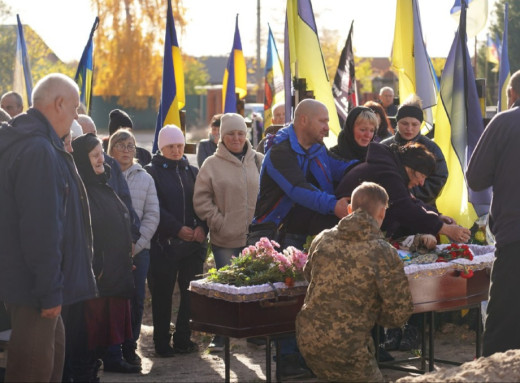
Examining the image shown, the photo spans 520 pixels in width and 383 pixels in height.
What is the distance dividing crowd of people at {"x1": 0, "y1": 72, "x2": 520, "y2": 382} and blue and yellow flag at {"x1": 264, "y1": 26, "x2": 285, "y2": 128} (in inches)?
113

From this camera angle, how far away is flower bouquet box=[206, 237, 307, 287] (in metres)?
6.91

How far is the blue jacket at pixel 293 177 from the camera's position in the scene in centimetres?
764

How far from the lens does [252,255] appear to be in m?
7.19

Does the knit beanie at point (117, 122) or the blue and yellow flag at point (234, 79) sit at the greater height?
the blue and yellow flag at point (234, 79)

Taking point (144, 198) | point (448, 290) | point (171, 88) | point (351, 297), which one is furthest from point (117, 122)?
point (351, 297)

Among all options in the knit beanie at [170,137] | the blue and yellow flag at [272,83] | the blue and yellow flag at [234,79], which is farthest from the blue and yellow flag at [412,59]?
the blue and yellow flag at [234,79]

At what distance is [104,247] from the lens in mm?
7465

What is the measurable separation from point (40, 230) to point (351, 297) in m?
1.84

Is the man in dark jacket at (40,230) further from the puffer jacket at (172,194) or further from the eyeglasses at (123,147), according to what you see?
the puffer jacket at (172,194)

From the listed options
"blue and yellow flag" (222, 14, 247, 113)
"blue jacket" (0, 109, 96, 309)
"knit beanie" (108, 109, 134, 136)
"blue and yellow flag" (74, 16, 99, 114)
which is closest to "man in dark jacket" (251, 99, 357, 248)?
"blue jacket" (0, 109, 96, 309)

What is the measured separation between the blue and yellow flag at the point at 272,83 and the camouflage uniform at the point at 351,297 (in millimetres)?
7860

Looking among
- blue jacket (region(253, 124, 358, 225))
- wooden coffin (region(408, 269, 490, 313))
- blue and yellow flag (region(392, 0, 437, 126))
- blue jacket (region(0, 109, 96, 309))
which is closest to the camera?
blue jacket (region(0, 109, 96, 309))

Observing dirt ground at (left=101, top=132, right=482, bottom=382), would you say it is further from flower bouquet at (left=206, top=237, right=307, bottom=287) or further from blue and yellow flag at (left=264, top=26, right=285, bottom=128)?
blue and yellow flag at (left=264, top=26, right=285, bottom=128)

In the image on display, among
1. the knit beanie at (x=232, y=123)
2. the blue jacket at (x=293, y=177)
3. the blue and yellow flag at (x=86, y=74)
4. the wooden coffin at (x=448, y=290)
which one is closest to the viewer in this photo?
the wooden coffin at (x=448, y=290)
